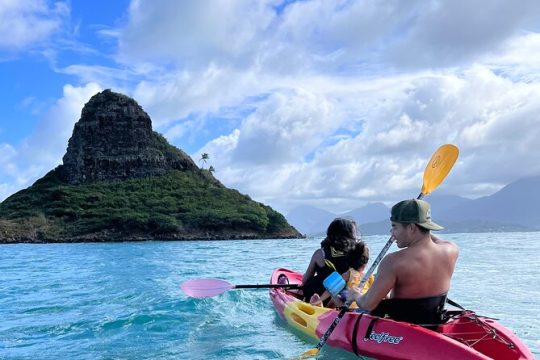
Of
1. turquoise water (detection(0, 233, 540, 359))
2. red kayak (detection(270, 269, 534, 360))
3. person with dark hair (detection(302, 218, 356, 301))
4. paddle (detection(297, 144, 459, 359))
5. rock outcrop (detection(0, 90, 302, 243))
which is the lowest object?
turquoise water (detection(0, 233, 540, 359))

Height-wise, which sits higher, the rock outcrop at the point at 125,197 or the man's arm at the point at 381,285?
the rock outcrop at the point at 125,197

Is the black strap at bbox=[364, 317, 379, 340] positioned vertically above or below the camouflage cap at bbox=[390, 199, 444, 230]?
below

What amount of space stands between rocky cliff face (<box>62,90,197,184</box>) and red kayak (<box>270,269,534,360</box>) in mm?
91902

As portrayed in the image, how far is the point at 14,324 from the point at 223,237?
67.7 m

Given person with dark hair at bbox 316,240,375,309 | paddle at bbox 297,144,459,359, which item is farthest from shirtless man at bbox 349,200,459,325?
paddle at bbox 297,144,459,359

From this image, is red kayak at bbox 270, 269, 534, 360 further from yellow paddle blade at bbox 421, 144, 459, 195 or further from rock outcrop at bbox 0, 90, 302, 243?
rock outcrop at bbox 0, 90, 302, 243

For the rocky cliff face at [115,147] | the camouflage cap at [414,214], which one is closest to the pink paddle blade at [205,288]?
the camouflage cap at [414,214]

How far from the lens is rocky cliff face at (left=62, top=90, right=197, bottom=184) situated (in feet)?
309

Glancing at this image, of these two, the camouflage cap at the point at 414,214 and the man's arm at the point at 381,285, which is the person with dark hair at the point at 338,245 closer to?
the man's arm at the point at 381,285

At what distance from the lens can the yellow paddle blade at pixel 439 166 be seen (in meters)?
8.03

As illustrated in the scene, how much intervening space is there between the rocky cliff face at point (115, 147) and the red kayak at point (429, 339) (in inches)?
3618

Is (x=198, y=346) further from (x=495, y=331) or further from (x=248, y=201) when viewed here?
(x=248, y=201)

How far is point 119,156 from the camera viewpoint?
3775 inches

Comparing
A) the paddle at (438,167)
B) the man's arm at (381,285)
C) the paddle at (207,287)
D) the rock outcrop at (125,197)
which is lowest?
the paddle at (207,287)
